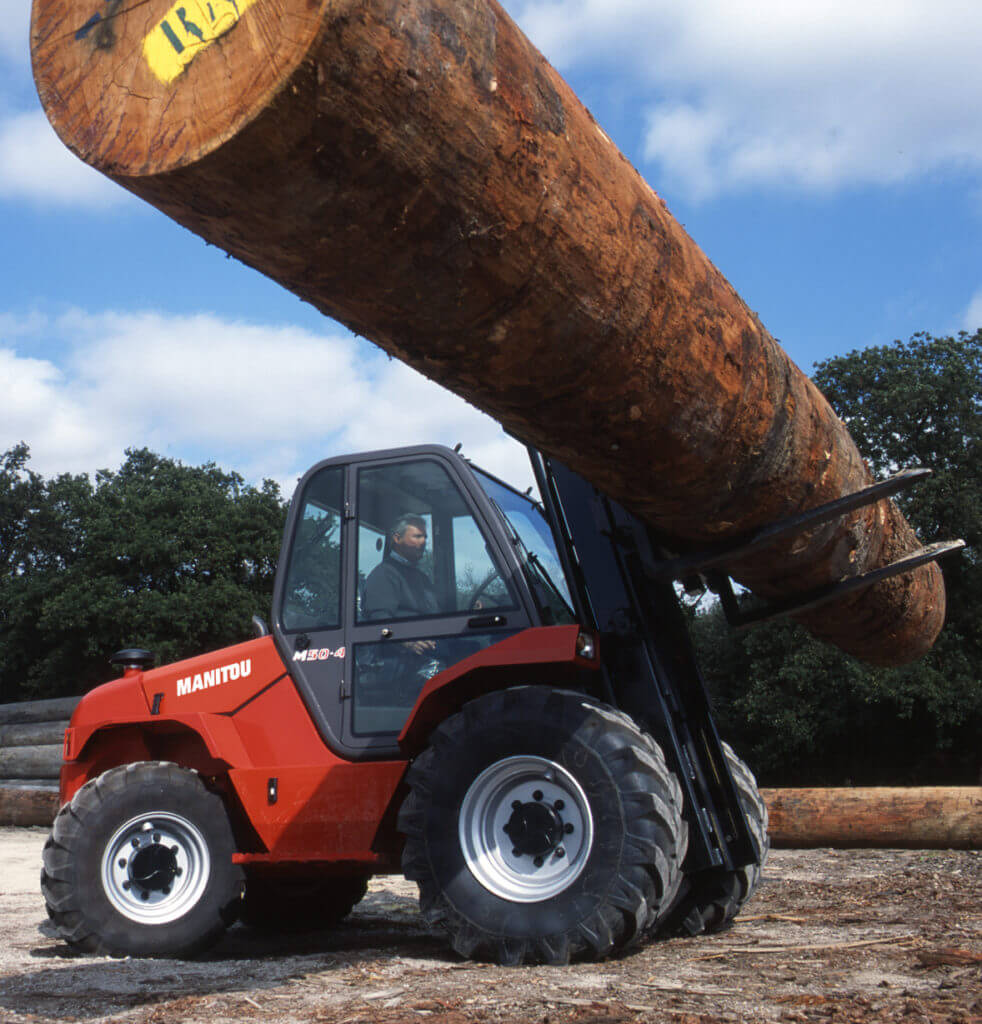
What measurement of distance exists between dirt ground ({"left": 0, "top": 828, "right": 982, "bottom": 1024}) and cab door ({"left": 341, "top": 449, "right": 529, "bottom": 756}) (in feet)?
3.87

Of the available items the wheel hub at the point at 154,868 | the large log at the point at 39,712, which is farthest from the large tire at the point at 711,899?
the large log at the point at 39,712

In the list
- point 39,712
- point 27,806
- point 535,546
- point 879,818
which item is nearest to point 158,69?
point 535,546

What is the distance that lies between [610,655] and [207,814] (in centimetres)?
213

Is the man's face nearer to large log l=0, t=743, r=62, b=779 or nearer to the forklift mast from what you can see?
the forklift mast

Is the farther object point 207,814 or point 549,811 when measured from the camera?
point 207,814

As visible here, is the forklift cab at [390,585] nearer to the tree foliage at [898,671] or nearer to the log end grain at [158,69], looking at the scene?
the log end grain at [158,69]

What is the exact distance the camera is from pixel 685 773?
15.7ft

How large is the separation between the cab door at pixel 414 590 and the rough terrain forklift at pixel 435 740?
1 cm

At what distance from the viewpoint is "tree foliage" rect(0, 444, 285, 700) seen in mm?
36969

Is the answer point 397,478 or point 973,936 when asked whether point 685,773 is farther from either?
point 397,478

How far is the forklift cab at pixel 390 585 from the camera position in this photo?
16.8ft

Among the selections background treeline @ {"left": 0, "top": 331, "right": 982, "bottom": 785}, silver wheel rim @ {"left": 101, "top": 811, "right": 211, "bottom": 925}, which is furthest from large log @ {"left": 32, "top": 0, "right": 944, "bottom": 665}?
background treeline @ {"left": 0, "top": 331, "right": 982, "bottom": 785}

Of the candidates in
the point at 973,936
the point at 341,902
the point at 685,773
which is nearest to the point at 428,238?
the point at 685,773

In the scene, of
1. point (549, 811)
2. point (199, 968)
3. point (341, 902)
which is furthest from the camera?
point (341, 902)
